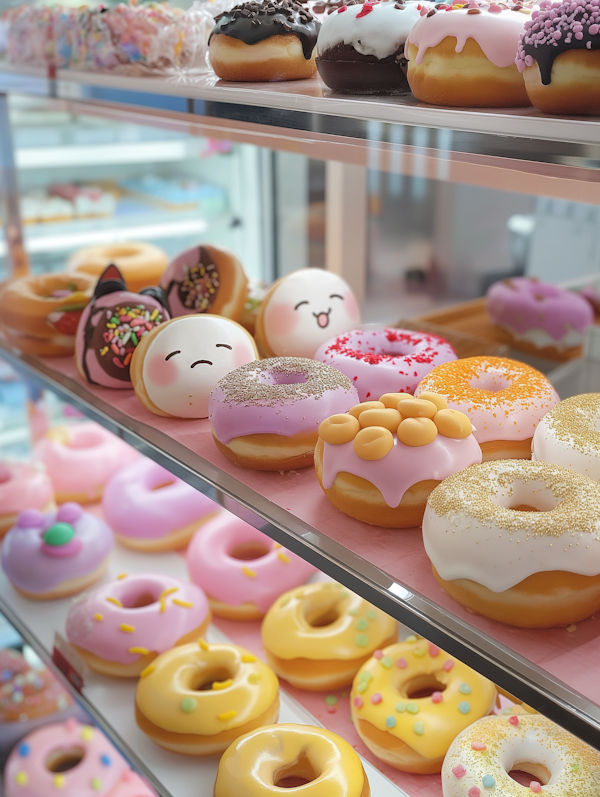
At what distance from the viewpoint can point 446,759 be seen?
3.27 ft

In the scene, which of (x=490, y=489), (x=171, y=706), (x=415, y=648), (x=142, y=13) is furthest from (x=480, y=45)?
(x=171, y=706)

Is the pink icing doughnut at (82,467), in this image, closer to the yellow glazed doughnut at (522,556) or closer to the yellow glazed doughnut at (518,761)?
the yellow glazed doughnut at (518,761)

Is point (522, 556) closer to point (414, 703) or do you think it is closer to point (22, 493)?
point (414, 703)

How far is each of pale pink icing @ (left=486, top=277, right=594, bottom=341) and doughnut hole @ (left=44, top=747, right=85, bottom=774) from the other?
1514mm

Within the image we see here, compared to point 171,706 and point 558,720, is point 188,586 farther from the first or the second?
point 558,720

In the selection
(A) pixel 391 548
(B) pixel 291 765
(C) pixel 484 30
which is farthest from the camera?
(B) pixel 291 765

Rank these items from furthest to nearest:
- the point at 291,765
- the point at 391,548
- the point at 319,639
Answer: the point at 319,639 < the point at 291,765 < the point at 391,548

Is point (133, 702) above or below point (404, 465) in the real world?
below

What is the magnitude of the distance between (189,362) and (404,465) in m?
0.44

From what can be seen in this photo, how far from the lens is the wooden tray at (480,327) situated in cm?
204

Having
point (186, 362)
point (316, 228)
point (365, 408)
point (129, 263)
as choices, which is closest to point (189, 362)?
point (186, 362)

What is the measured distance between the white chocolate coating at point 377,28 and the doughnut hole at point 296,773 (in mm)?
970

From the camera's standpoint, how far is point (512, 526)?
2.43 ft

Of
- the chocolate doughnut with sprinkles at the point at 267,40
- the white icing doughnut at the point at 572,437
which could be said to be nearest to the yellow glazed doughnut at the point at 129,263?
the chocolate doughnut with sprinkles at the point at 267,40
